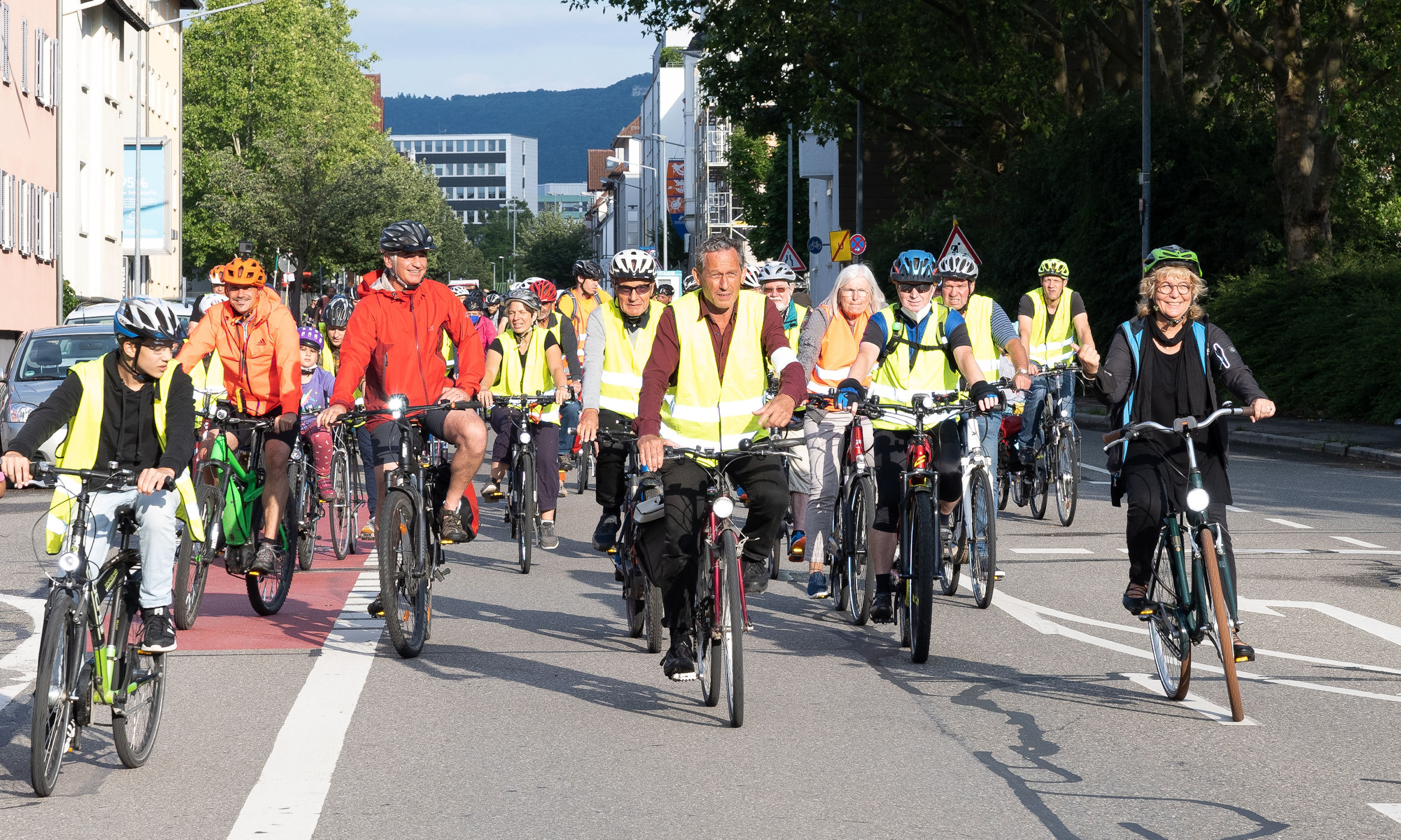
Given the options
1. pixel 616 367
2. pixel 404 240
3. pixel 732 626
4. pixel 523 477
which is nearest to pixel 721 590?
pixel 732 626

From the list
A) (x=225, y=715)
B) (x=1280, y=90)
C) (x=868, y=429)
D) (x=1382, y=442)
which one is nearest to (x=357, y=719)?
(x=225, y=715)

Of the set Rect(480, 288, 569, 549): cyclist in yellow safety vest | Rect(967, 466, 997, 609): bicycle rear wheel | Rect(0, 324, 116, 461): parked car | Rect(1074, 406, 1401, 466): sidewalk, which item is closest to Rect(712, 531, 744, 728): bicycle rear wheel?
Rect(967, 466, 997, 609): bicycle rear wheel

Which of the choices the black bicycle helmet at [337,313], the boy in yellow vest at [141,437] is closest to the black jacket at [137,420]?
the boy in yellow vest at [141,437]

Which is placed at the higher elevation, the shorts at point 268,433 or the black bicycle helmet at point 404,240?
the black bicycle helmet at point 404,240

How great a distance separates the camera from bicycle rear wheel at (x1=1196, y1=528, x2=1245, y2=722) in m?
6.91

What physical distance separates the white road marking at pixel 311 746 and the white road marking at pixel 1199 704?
3306 mm

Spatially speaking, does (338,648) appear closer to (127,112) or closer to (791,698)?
(791,698)

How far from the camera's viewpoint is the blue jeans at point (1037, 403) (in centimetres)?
1441

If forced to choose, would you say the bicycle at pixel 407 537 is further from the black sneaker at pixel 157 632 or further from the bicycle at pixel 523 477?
the bicycle at pixel 523 477

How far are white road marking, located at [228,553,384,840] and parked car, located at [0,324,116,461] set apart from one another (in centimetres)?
1047

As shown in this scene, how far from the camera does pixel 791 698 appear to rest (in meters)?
7.45

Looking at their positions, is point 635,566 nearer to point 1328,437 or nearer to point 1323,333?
point 1328,437

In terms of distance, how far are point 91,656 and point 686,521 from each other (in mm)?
2360

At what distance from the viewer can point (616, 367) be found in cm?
874
